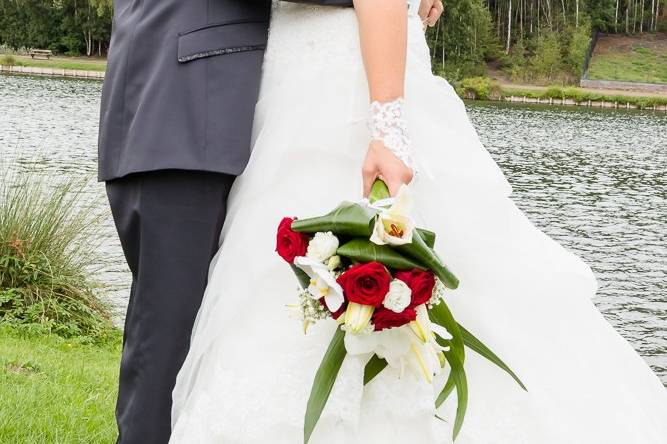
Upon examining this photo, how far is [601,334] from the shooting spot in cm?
197

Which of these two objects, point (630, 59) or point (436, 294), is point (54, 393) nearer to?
point (436, 294)

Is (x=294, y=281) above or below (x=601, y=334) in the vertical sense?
above

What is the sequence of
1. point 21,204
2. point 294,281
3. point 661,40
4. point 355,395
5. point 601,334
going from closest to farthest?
point 355,395 → point 294,281 → point 601,334 → point 21,204 → point 661,40

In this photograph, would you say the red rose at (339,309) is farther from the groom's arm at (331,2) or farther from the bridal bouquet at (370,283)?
the groom's arm at (331,2)

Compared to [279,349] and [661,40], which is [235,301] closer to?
[279,349]

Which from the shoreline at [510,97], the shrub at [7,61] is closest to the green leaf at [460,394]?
the shoreline at [510,97]

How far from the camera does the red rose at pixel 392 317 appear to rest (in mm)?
1558

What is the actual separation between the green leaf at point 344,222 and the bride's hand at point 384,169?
4.0 inches

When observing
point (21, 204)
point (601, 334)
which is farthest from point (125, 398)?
point (21, 204)

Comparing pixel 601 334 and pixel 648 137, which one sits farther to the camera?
pixel 648 137

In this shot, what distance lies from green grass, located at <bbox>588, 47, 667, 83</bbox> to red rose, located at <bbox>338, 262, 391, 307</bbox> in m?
61.1

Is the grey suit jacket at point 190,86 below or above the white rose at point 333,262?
above

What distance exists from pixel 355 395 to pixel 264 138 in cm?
54

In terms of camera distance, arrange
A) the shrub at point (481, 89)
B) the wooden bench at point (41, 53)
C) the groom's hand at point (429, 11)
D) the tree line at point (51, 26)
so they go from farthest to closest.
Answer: the tree line at point (51, 26) → the wooden bench at point (41, 53) → the shrub at point (481, 89) → the groom's hand at point (429, 11)
